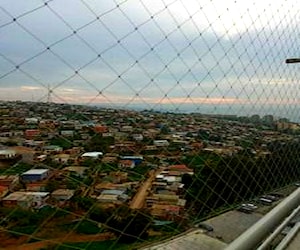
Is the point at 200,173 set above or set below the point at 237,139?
below

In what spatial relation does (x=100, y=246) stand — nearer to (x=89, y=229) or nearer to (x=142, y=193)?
(x=89, y=229)

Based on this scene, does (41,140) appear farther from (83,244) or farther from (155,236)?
(83,244)

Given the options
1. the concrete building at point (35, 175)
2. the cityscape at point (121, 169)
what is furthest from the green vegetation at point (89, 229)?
the concrete building at point (35, 175)

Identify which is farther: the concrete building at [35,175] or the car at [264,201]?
the car at [264,201]

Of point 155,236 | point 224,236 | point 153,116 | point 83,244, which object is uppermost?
point 153,116

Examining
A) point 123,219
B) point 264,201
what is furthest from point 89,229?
point 264,201

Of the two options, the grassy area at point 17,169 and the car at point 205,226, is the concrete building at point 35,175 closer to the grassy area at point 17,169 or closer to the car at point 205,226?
the grassy area at point 17,169

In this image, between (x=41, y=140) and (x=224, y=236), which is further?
(x=224, y=236)

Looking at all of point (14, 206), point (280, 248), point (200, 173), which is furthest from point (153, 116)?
point (280, 248)
